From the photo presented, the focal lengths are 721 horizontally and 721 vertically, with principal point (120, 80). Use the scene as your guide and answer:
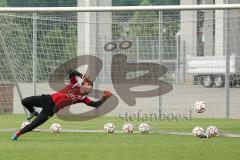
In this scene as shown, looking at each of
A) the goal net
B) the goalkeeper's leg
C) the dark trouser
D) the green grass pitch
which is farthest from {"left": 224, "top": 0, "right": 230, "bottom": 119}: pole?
the goalkeeper's leg

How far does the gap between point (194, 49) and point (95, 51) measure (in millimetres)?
2992

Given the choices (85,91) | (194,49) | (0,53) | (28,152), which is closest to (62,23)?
(0,53)

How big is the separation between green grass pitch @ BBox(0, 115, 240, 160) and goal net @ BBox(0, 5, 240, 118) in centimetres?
382

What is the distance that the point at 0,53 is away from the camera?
22.0 m

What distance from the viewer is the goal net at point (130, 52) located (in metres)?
21.2

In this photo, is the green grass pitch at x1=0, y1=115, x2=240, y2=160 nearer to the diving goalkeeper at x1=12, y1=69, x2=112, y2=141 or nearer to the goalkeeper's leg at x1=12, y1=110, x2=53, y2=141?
the goalkeeper's leg at x1=12, y1=110, x2=53, y2=141

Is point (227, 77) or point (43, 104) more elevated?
point (227, 77)

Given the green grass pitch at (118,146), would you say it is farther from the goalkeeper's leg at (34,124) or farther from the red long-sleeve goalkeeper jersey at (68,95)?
the red long-sleeve goalkeeper jersey at (68,95)

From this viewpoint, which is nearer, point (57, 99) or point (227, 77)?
point (57, 99)

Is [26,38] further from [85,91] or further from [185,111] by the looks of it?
[85,91]

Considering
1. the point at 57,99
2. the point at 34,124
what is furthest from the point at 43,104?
the point at 34,124

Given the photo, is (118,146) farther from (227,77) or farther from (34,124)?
(227,77)

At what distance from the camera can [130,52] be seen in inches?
867

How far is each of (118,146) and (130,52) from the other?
8.89 m
